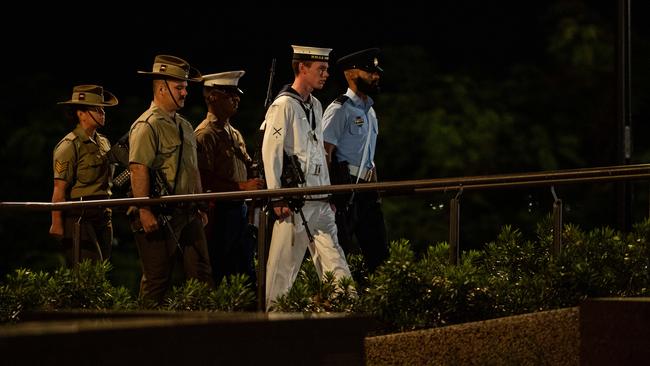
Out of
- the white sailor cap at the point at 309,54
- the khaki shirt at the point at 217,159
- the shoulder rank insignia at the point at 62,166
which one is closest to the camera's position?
the white sailor cap at the point at 309,54

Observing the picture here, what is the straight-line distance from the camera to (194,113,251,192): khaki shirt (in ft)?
39.8

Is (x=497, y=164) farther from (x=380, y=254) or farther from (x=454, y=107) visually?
(x=380, y=254)

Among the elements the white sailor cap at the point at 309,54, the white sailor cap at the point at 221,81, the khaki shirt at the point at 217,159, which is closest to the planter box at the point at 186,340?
the white sailor cap at the point at 309,54

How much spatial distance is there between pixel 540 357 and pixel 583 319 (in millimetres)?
411

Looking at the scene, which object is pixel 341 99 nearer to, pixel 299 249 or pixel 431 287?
pixel 299 249

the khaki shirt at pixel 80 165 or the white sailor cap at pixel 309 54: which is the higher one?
the white sailor cap at pixel 309 54

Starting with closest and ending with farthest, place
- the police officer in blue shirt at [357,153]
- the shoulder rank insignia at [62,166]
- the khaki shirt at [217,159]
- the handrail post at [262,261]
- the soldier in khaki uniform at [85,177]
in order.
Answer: the handrail post at [262,261]
the police officer in blue shirt at [357,153]
the soldier in khaki uniform at [85,177]
the khaki shirt at [217,159]
the shoulder rank insignia at [62,166]

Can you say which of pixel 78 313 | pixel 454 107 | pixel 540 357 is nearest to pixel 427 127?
pixel 454 107

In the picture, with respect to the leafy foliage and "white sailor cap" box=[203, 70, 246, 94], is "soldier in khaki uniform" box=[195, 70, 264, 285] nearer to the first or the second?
"white sailor cap" box=[203, 70, 246, 94]

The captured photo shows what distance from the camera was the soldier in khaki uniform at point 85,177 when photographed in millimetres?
11867

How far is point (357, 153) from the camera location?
11.6 metres

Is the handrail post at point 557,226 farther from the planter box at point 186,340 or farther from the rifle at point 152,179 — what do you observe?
the planter box at point 186,340

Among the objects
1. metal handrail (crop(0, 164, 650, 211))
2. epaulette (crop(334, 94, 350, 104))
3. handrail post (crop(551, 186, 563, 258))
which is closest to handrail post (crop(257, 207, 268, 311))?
metal handrail (crop(0, 164, 650, 211))

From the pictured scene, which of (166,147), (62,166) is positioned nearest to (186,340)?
(166,147)
